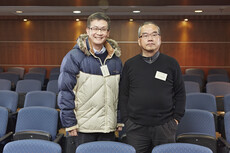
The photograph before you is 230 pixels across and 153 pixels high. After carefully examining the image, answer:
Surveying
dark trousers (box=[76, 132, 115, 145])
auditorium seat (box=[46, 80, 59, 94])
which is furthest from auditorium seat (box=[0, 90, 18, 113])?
dark trousers (box=[76, 132, 115, 145])

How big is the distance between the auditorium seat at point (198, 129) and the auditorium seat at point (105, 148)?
1476 millimetres

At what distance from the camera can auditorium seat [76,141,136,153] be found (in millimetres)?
2236

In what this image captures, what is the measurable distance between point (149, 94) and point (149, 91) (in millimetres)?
28

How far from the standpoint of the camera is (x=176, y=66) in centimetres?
263

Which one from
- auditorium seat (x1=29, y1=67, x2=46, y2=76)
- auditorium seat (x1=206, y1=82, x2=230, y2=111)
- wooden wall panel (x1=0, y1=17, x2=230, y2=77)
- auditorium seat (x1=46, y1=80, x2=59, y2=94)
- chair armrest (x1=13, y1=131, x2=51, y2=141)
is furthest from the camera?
wooden wall panel (x1=0, y1=17, x2=230, y2=77)

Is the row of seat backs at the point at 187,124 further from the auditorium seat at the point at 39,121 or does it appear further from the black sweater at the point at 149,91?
the black sweater at the point at 149,91

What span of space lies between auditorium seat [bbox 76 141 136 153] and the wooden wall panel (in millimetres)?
8398

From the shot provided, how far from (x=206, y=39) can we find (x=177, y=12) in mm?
1641

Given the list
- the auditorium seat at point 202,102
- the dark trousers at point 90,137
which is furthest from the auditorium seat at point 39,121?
the auditorium seat at point 202,102

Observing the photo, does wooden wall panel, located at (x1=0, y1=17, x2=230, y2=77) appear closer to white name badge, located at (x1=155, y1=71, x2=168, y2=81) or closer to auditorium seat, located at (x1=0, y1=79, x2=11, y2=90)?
auditorium seat, located at (x1=0, y1=79, x2=11, y2=90)

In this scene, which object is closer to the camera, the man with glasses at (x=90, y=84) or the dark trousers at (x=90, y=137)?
the man with glasses at (x=90, y=84)

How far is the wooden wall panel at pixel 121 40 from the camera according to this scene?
1030 cm

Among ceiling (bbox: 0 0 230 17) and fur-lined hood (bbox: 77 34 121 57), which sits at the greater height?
ceiling (bbox: 0 0 230 17)

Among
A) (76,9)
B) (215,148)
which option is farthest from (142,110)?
(76,9)
